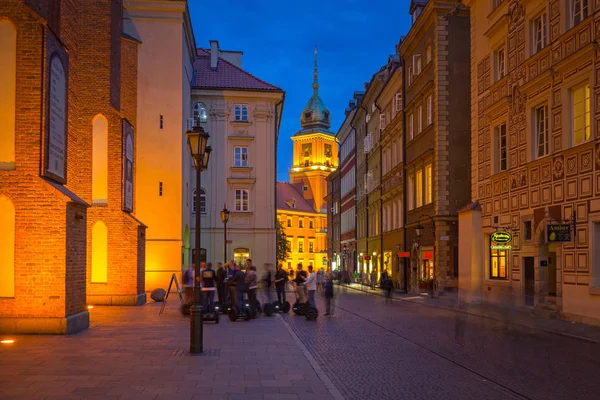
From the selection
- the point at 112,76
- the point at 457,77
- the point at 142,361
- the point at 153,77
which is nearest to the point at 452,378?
the point at 142,361

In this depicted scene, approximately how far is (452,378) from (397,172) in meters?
35.4

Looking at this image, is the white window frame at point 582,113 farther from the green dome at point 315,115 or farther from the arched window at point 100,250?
the green dome at point 315,115

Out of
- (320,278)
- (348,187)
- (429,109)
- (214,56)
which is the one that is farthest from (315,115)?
(429,109)

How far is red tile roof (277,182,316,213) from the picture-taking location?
5204 inches

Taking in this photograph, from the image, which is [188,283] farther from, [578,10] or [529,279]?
[578,10]

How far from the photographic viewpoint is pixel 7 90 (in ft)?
53.6

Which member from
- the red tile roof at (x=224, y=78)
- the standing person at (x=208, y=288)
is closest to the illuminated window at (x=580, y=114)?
the standing person at (x=208, y=288)

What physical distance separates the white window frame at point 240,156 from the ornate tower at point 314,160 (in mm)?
85665

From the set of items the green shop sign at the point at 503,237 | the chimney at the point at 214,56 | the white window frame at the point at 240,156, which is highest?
the chimney at the point at 214,56

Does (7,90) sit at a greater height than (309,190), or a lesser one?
lesser

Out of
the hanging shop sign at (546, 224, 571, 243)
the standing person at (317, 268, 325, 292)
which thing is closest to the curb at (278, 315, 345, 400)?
the hanging shop sign at (546, 224, 571, 243)

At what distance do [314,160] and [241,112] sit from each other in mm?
88293

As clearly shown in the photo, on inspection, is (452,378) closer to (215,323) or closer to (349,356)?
(349,356)

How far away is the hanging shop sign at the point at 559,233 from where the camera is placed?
69.5 feet
